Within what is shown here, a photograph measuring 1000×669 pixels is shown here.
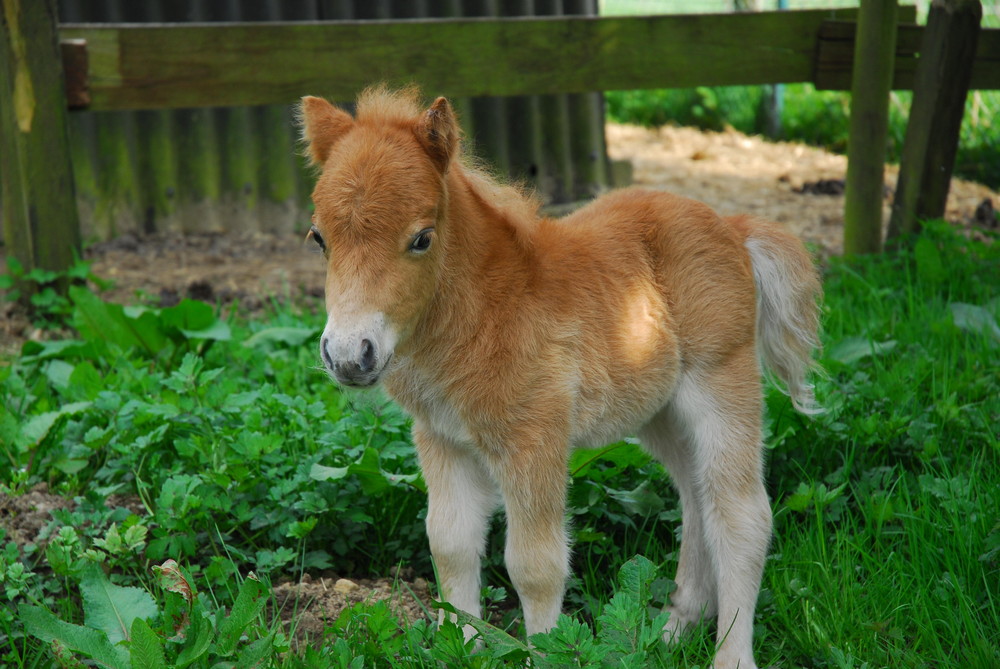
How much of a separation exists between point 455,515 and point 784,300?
142cm

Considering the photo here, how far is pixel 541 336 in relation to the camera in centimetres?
295

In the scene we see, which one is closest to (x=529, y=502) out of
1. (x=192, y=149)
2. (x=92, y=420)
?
(x=92, y=420)

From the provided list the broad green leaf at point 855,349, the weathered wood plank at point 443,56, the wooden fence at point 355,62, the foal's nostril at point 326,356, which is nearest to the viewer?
the foal's nostril at point 326,356

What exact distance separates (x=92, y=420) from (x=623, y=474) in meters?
2.34

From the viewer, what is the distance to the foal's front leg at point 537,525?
287 centimetres

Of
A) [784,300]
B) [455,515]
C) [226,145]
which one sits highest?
[226,145]

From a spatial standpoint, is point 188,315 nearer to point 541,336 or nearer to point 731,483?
point 541,336

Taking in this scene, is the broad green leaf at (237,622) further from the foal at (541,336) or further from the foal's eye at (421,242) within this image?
the foal's eye at (421,242)

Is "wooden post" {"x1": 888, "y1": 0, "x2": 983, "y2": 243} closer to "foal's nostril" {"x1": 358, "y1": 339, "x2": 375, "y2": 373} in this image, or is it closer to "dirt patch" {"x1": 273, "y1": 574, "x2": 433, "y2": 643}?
"dirt patch" {"x1": 273, "y1": 574, "x2": 433, "y2": 643}

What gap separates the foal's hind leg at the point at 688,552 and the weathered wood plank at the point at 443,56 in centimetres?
329

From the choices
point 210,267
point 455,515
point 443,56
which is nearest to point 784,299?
point 455,515

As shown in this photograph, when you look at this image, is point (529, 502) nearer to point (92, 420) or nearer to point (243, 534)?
point (243, 534)

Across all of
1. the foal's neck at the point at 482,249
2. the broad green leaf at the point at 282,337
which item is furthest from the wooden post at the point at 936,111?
the foal's neck at the point at 482,249

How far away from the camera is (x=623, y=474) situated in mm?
4082
